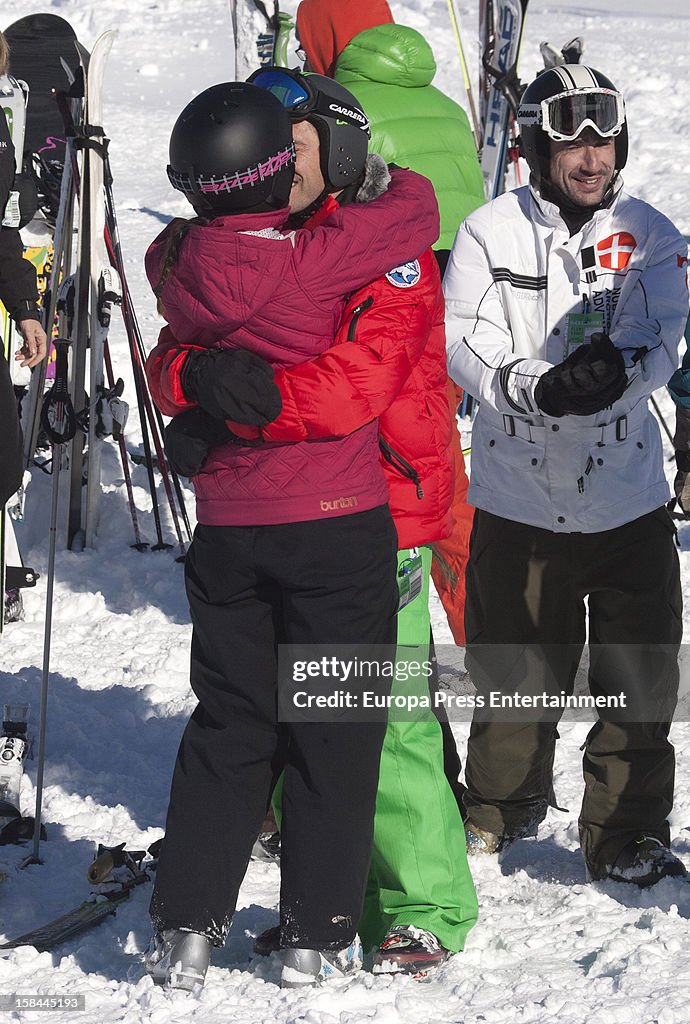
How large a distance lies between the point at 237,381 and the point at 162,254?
1.00ft

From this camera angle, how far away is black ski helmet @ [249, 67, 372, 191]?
254cm

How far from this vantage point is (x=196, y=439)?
2480 mm

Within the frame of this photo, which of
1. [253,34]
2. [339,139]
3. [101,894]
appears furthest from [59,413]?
[339,139]

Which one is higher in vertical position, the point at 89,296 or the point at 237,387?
the point at 237,387

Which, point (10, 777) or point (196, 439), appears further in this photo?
point (10, 777)

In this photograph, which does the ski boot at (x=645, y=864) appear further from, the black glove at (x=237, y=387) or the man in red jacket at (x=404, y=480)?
the black glove at (x=237, y=387)

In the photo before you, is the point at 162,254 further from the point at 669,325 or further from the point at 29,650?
the point at 29,650

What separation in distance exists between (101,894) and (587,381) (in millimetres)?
1627

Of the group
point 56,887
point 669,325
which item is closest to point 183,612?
point 56,887

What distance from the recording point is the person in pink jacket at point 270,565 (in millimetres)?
2350

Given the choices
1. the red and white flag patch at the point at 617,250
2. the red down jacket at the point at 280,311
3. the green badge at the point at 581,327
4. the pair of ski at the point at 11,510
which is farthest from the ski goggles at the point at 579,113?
the pair of ski at the point at 11,510

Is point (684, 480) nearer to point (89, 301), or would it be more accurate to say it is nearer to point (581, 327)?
point (581, 327)

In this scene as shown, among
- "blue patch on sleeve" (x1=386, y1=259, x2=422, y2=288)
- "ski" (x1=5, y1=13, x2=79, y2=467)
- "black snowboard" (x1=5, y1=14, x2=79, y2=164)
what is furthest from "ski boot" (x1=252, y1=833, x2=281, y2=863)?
"black snowboard" (x1=5, y1=14, x2=79, y2=164)

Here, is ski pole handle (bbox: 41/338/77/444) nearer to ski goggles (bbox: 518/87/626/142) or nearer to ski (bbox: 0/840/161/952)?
ski (bbox: 0/840/161/952)
